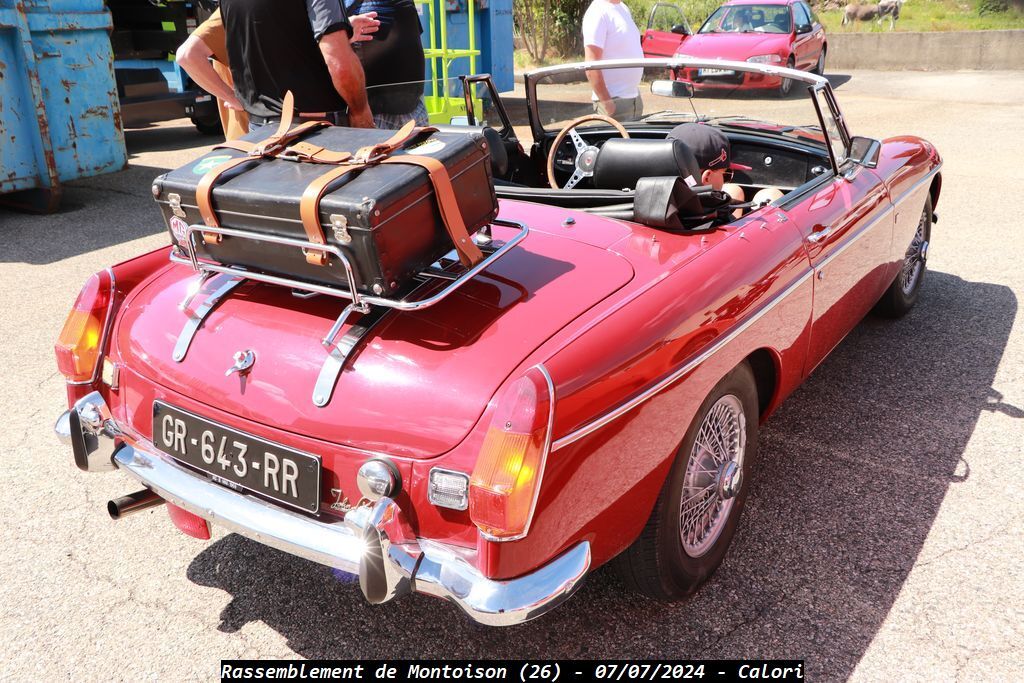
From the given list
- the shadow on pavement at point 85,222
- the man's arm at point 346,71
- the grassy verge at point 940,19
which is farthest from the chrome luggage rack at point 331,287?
the grassy verge at point 940,19

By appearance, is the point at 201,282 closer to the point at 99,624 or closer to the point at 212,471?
the point at 212,471

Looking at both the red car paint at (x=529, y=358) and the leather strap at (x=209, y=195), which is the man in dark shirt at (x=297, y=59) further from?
the leather strap at (x=209, y=195)

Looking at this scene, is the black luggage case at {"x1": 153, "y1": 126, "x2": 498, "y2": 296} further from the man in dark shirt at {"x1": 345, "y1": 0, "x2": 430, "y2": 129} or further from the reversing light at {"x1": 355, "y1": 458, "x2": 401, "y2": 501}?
the man in dark shirt at {"x1": 345, "y1": 0, "x2": 430, "y2": 129}

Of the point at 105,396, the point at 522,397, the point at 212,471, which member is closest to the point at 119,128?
the point at 105,396

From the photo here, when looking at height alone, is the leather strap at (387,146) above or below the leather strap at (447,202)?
above

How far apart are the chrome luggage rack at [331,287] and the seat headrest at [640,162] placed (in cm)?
69

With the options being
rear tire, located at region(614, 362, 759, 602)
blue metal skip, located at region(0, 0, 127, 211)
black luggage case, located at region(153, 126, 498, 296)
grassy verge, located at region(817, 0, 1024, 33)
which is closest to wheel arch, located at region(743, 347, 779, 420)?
rear tire, located at region(614, 362, 759, 602)

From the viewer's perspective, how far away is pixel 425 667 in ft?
7.87

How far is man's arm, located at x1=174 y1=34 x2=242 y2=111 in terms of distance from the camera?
171 inches

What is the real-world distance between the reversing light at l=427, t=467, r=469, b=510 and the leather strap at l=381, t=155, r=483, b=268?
0.63 m

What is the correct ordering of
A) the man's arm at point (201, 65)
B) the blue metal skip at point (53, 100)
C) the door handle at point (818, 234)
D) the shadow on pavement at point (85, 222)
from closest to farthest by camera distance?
the door handle at point (818, 234) → the man's arm at point (201, 65) → the shadow on pavement at point (85, 222) → the blue metal skip at point (53, 100)

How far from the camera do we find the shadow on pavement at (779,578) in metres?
2.46

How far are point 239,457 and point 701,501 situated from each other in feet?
4.51

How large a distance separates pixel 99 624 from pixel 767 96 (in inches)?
129
